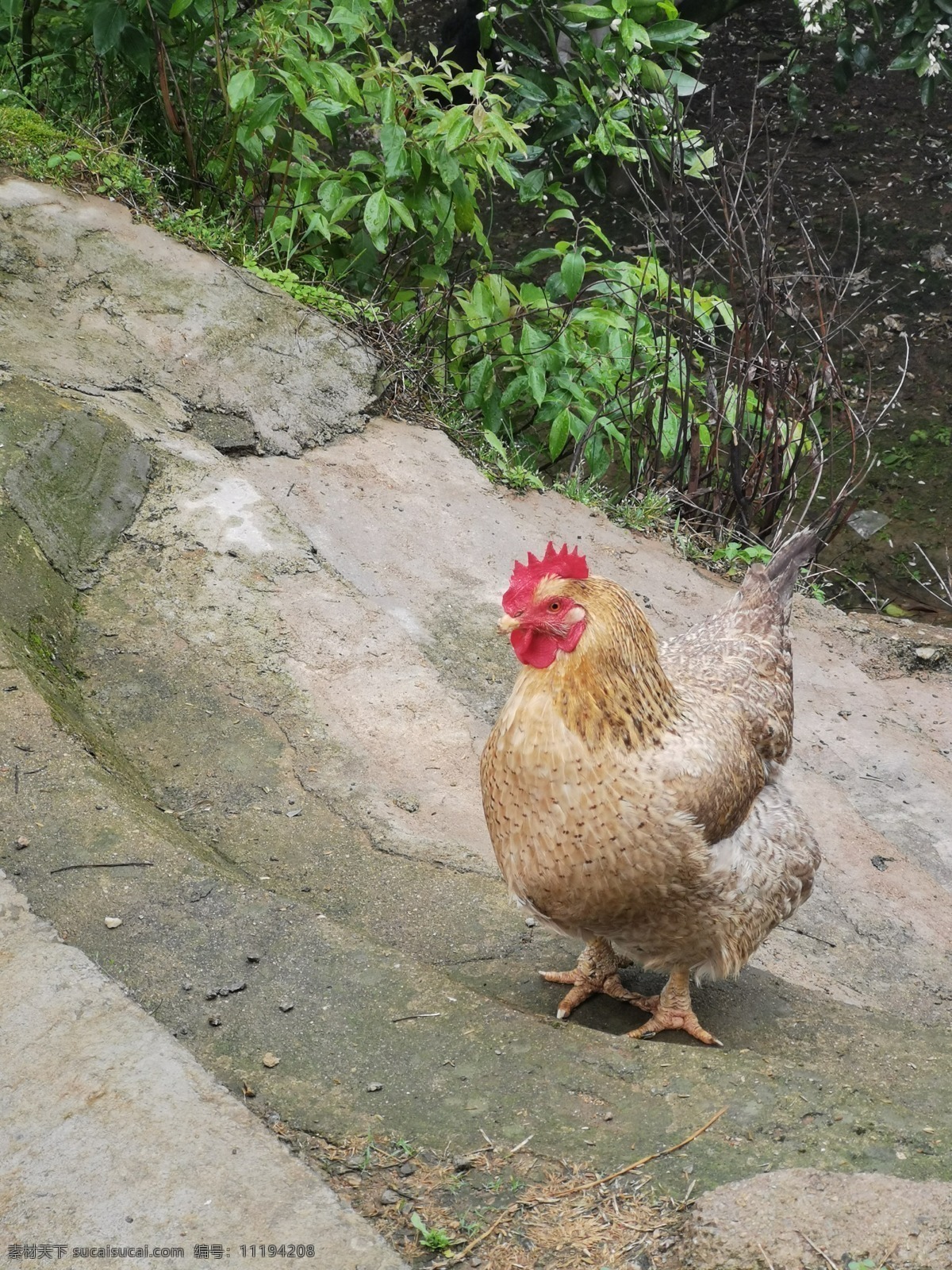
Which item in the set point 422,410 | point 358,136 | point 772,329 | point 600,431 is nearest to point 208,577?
point 422,410

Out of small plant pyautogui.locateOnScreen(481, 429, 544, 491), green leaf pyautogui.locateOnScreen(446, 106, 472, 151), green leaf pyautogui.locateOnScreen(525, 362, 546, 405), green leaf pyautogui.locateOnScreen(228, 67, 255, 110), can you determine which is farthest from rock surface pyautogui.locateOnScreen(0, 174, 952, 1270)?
green leaf pyautogui.locateOnScreen(446, 106, 472, 151)

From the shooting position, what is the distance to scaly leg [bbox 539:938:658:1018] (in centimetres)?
334

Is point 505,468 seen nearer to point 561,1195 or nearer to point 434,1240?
point 561,1195

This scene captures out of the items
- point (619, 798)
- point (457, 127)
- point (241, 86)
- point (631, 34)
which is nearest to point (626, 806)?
point (619, 798)

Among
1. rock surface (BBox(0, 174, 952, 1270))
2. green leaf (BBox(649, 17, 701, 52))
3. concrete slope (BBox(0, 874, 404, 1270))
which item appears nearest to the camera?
concrete slope (BBox(0, 874, 404, 1270))

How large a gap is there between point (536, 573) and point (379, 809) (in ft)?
4.18

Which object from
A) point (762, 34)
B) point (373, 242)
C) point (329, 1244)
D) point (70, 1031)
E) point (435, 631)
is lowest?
point (435, 631)

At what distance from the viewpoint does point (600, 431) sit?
6922mm

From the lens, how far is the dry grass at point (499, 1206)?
2072 millimetres

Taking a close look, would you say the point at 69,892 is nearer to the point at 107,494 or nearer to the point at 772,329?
the point at 107,494

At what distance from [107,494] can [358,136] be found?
24.8 ft

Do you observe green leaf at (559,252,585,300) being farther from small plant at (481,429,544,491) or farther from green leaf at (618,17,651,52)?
green leaf at (618,17,651,52)

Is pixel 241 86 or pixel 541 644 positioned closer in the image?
pixel 541 644

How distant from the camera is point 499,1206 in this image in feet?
7.12
